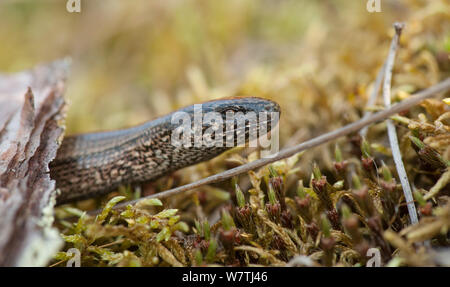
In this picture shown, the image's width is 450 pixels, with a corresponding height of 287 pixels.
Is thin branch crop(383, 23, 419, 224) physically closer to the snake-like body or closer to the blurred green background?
the blurred green background

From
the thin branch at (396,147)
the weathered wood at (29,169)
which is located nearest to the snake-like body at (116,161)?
the weathered wood at (29,169)

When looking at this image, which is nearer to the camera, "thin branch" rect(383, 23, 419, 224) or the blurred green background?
"thin branch" rect(383, 23, 419, 224)

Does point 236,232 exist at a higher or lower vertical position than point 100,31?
lower

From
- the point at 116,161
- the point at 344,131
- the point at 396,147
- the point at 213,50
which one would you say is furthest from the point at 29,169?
the point at 213,50

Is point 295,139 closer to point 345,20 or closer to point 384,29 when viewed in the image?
point 384,29

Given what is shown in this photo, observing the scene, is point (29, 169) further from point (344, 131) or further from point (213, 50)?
point (213, 50)

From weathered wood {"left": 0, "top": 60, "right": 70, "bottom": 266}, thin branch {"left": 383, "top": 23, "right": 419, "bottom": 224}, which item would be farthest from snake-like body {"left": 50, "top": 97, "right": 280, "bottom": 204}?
thin branch {"left": 383, "top": 23, "right": 419, "bottom": 224}
